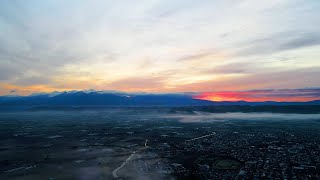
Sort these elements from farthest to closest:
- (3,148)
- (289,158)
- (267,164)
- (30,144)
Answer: (30,144)
(3,148)
(289,158)
(267,164)

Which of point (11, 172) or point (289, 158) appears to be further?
point (289, 158)

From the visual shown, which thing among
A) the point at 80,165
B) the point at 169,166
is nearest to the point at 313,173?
the point at 169,166

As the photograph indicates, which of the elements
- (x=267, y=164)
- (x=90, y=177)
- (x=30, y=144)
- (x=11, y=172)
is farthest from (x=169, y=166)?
(x=30, y=144)

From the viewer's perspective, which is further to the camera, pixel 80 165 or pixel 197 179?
pixel 80 165

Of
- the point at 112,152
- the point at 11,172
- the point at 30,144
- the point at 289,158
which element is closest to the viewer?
the point at 11,172

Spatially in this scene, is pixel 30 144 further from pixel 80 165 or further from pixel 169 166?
pixel 169 166

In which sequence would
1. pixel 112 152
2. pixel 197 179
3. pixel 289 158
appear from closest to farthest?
1. pixel 197 179
2. pixel 289 158
3. pixel 112 152

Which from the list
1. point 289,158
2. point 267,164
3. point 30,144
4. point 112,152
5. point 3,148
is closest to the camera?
point 267,164

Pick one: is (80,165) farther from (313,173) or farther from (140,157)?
(313,173)
